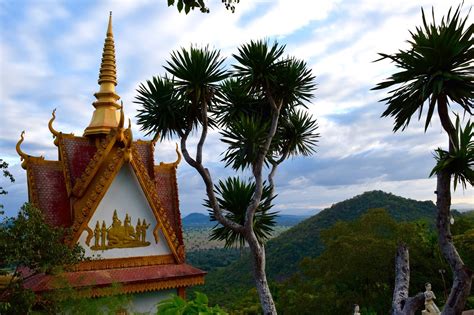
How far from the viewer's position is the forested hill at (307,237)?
34.8m

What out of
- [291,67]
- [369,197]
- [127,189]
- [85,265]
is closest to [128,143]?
[127,189]

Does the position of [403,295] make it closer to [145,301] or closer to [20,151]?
[145,301]

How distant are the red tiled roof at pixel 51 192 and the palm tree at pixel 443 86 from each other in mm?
7324

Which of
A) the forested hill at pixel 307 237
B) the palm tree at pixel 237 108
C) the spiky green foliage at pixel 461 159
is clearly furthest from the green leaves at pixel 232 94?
the forested hill at pixel 307 237

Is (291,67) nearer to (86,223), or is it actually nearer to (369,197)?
(86,223)

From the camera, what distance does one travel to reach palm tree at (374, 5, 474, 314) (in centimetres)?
722

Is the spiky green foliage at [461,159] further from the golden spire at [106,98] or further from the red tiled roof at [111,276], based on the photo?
the golden spire at [106,98]

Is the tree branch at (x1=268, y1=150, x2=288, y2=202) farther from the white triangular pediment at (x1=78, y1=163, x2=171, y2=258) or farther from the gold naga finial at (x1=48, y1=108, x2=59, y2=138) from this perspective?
the gold naga finial at (x1=48, y1=108, x2=59, y2=138)

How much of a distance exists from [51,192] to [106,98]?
10.00 ft

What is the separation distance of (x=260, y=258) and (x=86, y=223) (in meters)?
4.10

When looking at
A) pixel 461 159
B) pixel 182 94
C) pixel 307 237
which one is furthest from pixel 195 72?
pixel 307 237

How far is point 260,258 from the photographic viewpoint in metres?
10.8

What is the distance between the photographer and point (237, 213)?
12203 mm

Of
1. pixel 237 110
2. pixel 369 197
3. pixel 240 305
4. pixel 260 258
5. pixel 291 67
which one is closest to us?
pixel 260 258
